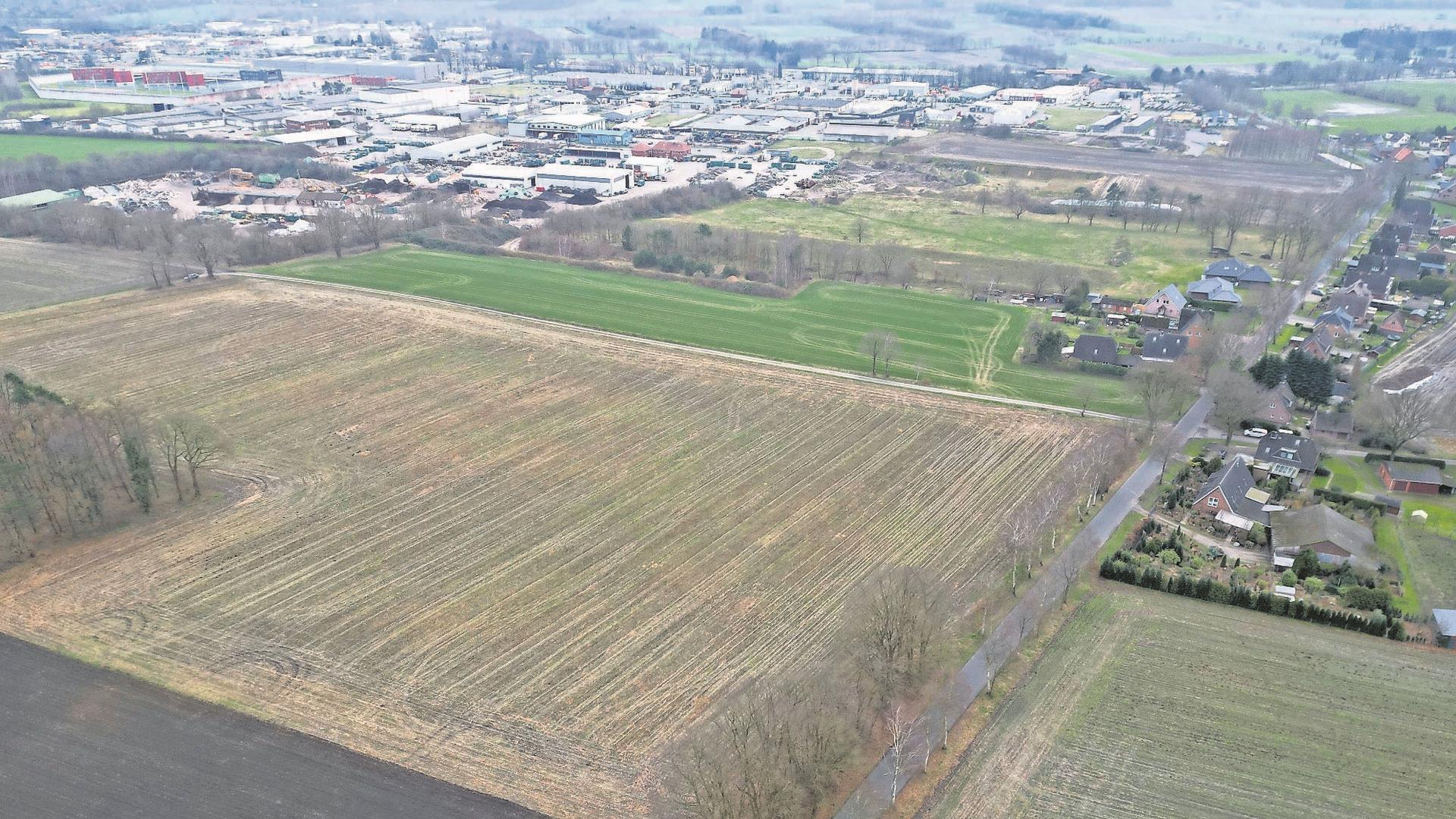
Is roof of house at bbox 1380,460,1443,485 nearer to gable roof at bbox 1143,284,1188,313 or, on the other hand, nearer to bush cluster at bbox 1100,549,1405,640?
bush cluster at bbox 1100,549,1405,640

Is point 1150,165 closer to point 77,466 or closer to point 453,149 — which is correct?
point 453,149

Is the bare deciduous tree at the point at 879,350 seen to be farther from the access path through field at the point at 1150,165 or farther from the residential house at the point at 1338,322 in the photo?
the access path through field at the point at 1150,165

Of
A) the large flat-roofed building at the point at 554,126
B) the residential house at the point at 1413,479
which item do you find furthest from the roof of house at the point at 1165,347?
the large flat-roofed building at the point at 554,126

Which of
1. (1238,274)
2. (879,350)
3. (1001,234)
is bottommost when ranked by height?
(879,350)

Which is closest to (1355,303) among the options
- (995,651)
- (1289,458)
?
(1289,458)

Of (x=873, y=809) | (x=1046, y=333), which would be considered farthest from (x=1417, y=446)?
(x=873, y=809)

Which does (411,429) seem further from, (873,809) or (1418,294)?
(1418,294)
